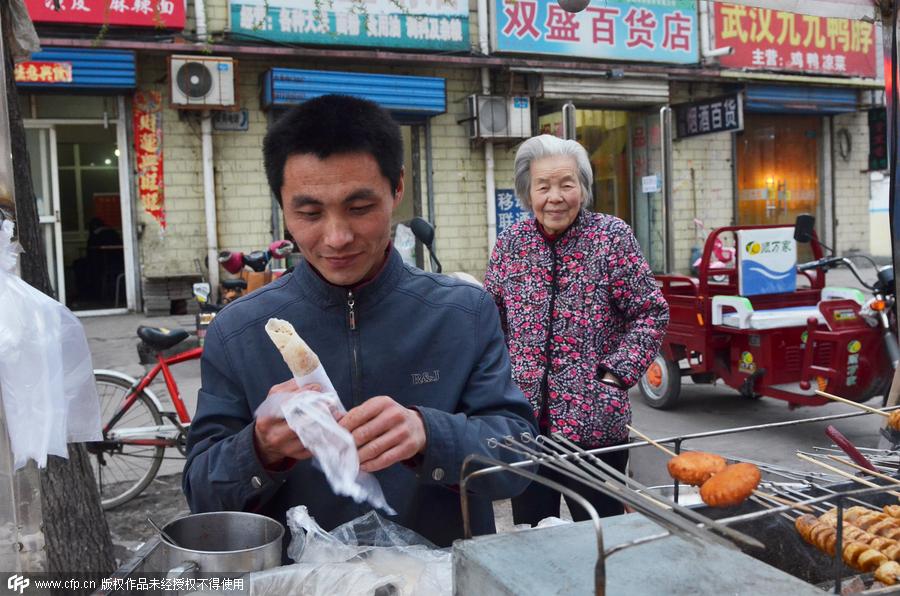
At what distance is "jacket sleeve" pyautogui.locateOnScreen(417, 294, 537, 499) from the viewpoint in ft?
4.94

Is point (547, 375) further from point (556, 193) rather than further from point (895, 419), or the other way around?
point (895, 419)

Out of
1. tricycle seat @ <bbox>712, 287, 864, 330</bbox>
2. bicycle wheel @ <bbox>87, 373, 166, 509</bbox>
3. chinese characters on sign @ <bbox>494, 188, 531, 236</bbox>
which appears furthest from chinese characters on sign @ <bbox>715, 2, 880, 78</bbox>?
bicycle wheel @ <bbox>87, 373, 166, 509</bbox>

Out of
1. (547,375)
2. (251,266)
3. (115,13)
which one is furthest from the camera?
(115,13)

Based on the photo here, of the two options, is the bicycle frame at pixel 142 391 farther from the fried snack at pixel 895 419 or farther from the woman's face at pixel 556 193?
the fried snack at pixel 895 419

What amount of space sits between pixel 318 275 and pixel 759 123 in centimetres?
1528

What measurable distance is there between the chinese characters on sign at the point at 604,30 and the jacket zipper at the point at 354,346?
1175cm

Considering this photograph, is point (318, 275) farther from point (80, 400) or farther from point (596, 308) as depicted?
point (596, 308)

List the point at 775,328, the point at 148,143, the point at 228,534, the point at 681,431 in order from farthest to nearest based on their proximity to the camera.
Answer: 1. the point at 148,143
2. the point at 681,431
3. the point at 775,328
4. the point at 228,534

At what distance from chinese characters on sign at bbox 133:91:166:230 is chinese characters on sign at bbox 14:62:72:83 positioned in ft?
3.37

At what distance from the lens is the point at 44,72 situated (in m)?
10.1

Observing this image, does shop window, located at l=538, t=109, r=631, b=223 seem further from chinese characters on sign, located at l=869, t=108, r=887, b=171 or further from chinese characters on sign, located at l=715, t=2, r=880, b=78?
chinese characters on sign, located at l=869, t=108, r=887, b=171

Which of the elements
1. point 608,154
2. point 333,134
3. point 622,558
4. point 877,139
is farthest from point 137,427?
point 877,139

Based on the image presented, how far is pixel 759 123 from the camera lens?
599 inches

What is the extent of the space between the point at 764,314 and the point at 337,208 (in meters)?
5.36
